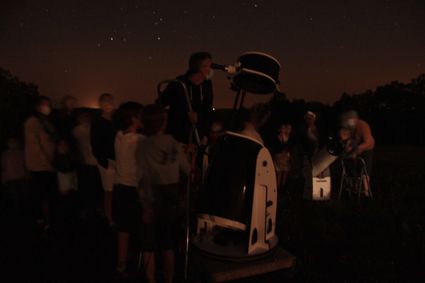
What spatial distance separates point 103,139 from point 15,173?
241cm

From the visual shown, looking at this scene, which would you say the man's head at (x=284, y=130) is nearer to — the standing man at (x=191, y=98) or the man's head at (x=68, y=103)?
the standing man at (x=191, y=98)

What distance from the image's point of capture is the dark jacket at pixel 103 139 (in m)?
4.36

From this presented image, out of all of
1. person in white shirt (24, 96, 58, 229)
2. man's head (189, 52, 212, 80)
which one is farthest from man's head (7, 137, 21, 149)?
man's head (189, 52, 212, 80)

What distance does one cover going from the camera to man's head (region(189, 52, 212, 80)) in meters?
3.37

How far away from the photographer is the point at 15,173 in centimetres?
568

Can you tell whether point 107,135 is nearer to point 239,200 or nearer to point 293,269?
point 239,200

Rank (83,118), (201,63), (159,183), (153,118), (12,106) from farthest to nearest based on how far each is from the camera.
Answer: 1. (12,106)
2. (83,118)
3. (201,63)
4. (159,183)
5. (153,118)

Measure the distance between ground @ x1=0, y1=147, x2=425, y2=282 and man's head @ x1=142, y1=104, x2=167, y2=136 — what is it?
5.47 feet

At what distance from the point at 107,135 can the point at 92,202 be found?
1.47 meters

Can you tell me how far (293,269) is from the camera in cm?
353

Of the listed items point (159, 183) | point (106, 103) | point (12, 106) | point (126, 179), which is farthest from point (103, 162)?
point (12, 106)

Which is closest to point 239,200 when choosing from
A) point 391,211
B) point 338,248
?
point 338,248

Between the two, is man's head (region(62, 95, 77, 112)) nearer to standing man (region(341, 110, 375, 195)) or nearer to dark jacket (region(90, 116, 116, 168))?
dark jacket (region(90, 116, 116, 168))

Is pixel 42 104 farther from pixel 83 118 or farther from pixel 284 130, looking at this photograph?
pixel 284 130
